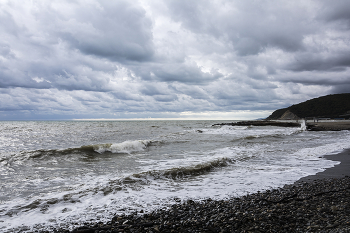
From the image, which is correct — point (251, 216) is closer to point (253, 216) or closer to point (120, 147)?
point (253, 216)

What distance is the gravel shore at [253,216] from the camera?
14.0ft

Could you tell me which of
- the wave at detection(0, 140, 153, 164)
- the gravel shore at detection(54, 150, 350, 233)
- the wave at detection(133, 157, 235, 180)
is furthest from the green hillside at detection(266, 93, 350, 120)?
the gravel shore at detection(54, 150, 350, 233)

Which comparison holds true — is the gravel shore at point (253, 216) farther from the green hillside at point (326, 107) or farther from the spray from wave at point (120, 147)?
the green hillside at point (326, 107)

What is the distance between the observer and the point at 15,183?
8.60 meters

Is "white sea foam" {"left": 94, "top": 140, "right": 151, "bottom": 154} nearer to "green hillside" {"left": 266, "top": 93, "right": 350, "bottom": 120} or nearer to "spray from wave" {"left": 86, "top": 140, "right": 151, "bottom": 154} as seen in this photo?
"spray from wave" {"left": 86, "top": 140, "right": 151, "bottom": 154}

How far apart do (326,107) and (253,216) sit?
15944cm

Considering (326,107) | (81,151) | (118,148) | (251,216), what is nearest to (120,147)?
(118,148)

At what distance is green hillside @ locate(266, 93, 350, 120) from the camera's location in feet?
399

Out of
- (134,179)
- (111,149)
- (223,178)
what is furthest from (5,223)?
(111,149)

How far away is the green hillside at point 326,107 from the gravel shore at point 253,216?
13788 centimetres

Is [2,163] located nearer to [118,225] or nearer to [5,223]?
[5,223]

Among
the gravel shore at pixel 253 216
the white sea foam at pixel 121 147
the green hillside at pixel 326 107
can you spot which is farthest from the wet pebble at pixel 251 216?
the green hillside at pixel 326 107

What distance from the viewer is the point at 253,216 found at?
4766 millimetres

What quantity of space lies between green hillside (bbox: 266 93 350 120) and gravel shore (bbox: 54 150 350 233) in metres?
138
